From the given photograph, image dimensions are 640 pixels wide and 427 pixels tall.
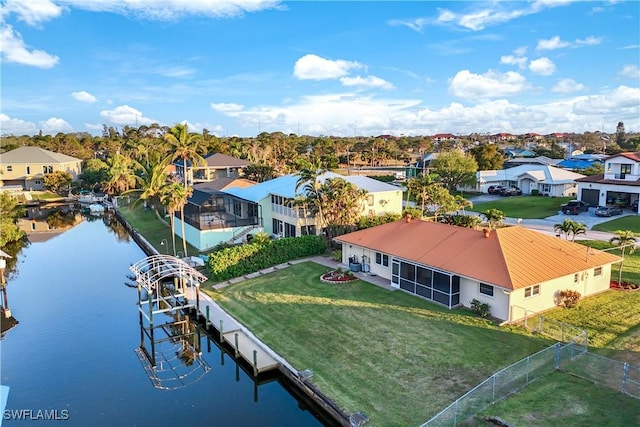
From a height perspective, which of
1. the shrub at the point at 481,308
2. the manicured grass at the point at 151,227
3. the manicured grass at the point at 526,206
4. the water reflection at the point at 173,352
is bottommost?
the water reflection at the point at 173,352

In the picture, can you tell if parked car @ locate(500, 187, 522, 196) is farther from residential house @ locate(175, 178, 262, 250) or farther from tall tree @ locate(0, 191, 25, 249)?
tall tree @ locate(0, 191, 25, 249)

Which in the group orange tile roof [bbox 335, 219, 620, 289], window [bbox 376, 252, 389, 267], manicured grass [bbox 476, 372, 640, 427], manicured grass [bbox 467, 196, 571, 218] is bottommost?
manicured grass [bbox 476, 372, 640, 427]

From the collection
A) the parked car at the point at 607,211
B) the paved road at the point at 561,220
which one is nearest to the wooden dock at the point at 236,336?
the paved road at the point at 561,220

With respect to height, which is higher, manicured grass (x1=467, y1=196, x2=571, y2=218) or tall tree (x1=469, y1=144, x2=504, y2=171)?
tall tree (x1=469, y1=144, x2=504, y2=171)

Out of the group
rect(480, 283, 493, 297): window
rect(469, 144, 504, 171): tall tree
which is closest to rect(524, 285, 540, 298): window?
rect(480, 283, 493, 297): window

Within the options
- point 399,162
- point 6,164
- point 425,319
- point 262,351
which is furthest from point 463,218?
point 399,162

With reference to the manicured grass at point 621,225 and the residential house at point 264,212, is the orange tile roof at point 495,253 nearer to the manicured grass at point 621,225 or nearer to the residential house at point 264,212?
the residential house at point 264,212
